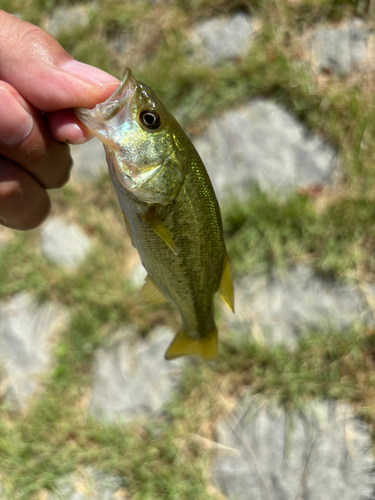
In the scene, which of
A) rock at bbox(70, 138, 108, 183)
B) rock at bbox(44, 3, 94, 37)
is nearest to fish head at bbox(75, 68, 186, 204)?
rock at bbox(70, 138, 108, 183)

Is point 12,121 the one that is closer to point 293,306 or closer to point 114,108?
point 114,108

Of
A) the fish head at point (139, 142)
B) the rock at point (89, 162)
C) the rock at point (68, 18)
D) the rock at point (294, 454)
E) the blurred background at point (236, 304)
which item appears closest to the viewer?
the fish head at point (139, 142)

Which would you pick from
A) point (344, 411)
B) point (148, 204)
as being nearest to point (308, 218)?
point (344, 411)

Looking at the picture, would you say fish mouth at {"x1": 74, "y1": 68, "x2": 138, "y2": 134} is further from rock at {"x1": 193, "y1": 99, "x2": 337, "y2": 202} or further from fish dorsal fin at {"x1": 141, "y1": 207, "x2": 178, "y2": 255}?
rock at {"x1": 193, "y1": 99, "x2": 337, "y2": 202}

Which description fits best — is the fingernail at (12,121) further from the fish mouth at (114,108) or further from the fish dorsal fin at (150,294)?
the fish dorsal fin at (150,294)

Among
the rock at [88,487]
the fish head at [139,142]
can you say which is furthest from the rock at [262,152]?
the rock at [88,487]

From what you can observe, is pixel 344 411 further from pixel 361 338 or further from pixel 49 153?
pixel 49 153
